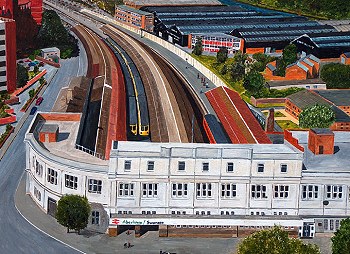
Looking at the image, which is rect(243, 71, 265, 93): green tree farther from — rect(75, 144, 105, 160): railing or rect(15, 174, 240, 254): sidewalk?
rect(15, 174, 240, 254): sidewalk

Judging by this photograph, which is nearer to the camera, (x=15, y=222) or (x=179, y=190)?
(x=179, y=190)

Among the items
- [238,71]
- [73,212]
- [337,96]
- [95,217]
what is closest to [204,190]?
[95,217]

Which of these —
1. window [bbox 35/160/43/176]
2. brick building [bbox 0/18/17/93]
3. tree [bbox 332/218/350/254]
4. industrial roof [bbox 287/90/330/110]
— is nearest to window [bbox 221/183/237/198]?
tree [bbox 332/218/350/254]

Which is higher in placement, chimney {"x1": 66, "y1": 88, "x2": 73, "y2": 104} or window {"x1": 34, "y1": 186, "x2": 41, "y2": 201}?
chimney {"x1": 66, "y1": 88, "x2": 73, "y2": 104}

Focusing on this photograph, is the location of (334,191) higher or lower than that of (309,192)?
higher

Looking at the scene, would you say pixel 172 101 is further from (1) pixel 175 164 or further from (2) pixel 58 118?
(1) pixel 175 164

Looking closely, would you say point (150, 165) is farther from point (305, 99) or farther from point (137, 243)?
point (305, 99)
